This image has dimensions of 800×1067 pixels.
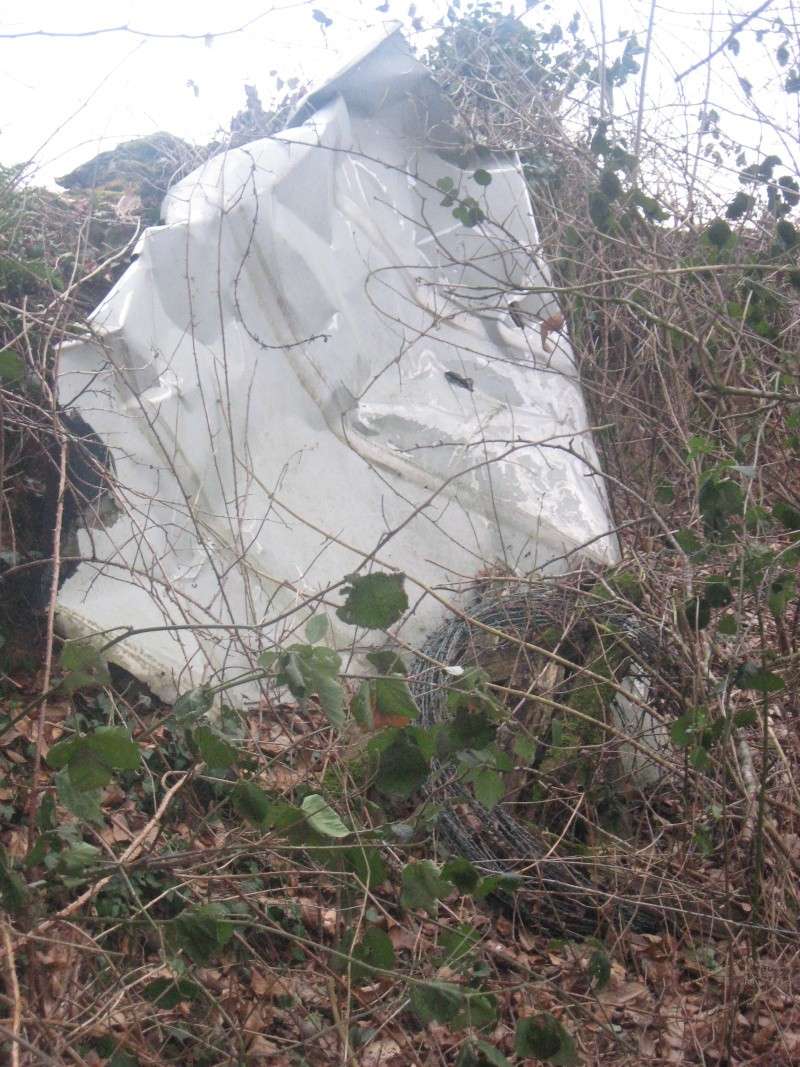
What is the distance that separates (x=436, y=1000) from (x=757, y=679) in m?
0.92

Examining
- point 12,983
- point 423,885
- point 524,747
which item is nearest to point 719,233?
point 524,747

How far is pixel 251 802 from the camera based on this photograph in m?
1.54

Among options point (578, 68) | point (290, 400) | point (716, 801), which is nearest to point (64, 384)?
point (290, 400)

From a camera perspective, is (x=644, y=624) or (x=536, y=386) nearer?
(x=644, y=624)

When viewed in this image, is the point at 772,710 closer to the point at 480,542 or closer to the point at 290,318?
the point at 480,542

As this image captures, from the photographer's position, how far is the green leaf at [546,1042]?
59.4 inches

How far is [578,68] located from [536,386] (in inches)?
90.8

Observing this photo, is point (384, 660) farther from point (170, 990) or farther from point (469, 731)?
point (170, 990)

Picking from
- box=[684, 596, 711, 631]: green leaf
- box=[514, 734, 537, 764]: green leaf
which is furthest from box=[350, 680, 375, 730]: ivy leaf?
box=[684, 596, 711, 631]: green leaf

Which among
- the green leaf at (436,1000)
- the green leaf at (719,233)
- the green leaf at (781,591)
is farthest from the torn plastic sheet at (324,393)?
the green leaf at (436,1000)

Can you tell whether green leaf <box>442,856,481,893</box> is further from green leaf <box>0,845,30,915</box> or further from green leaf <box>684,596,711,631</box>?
green leaf <box>684,596,711,631</box>

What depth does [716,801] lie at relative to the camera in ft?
8.19

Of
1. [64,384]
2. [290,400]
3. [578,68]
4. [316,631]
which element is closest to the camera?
[316,631]

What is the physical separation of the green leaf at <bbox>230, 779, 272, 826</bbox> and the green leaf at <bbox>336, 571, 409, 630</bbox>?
0.30 metres
